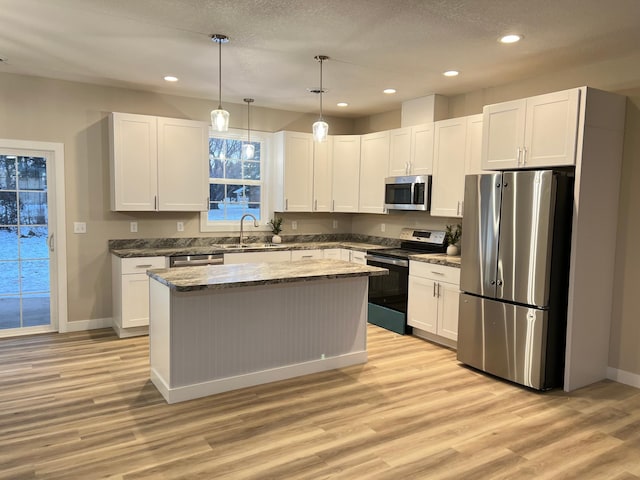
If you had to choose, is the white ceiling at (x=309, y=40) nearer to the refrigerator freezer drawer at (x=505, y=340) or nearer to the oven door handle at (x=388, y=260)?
the oven door handle at (x=388, y=260)

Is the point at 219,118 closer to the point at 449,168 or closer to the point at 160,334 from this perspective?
the point at 160,334

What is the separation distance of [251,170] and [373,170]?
1.56 m

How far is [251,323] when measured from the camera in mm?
3463

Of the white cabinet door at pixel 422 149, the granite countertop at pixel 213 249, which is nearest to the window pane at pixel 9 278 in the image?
the granite countertop at pixel 213 249

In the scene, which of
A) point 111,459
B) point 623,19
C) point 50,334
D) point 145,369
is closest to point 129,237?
point 50,334

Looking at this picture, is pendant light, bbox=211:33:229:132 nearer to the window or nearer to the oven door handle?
the window

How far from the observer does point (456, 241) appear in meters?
5.07

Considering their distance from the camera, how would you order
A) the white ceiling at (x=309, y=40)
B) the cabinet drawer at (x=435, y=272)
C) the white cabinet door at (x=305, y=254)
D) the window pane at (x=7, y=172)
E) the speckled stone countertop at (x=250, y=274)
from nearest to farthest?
the white ceiling at (x=309, y=40) < the speckled stone countertop at (x=250, y=274) < the cabinet drawer at (x=435, y=272) < the window pane at (x=7, y=172) < the white cabinet door at (x=305, y=254)

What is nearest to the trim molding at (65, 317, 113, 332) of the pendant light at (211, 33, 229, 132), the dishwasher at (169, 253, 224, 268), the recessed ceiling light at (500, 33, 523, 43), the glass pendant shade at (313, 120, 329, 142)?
the dishwasher at (169, 253, 224, 268)

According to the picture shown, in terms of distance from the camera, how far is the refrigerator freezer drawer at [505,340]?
11.4 ft

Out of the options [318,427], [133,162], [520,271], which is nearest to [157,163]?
[133,162]

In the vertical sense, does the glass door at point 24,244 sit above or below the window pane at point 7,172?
below

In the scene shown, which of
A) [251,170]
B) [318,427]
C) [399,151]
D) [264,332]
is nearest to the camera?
[318,427]

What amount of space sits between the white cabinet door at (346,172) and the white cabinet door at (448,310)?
6.14ft
